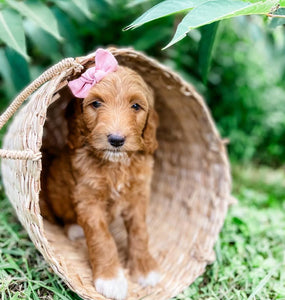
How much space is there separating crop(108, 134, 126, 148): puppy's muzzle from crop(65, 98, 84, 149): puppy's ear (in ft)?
1.05

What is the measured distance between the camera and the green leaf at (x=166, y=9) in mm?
1939

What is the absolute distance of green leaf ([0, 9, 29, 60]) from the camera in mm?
2549

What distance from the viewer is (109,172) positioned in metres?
2.49

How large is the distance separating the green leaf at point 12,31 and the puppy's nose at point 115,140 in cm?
85

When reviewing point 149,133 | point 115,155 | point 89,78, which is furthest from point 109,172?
point 89,78

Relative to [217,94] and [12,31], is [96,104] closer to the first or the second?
[12,31]

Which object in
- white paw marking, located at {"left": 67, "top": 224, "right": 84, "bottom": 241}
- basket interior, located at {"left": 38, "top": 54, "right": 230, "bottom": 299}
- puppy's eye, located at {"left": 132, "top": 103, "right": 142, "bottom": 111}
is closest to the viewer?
puppy's eye, located at {"left": 132, "top": 103, "right": 142, "bottom": 111}

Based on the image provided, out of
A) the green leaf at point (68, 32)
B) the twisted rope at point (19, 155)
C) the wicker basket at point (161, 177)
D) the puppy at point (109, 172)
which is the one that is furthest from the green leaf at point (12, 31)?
the twisted rope at point (19, 155)

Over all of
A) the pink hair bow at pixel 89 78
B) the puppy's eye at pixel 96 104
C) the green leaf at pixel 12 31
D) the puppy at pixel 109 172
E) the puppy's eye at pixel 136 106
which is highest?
the green leaf at pixel 12 31

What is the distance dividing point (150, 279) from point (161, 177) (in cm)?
103

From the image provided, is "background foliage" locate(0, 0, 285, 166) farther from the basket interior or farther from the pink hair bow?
the pink hair bow

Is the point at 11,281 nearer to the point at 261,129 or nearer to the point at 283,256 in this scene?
the point at 283,256

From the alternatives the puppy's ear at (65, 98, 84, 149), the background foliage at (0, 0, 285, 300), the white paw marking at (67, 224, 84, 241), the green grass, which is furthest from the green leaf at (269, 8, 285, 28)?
the white paw marking at (67, 224, 84, 241)

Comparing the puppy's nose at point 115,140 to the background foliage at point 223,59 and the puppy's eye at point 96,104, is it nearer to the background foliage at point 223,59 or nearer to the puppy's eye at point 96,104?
the puppy's eye at point 96,104
